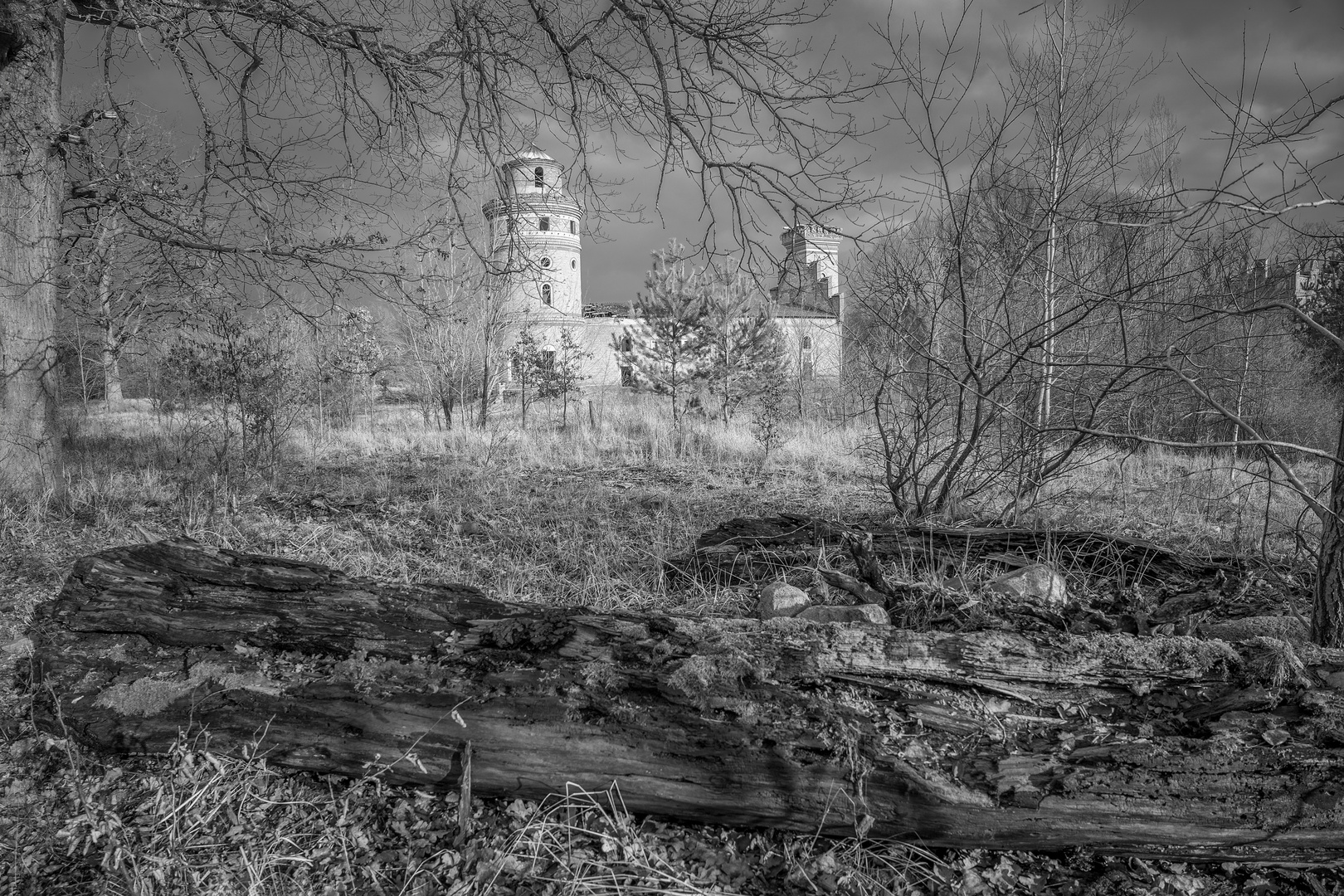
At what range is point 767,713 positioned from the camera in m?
1.68

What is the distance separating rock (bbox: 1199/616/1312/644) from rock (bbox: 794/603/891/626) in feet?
3.49

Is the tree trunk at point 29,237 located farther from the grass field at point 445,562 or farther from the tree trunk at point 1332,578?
the tree trunk at point 1332,578

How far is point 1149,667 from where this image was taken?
71.9 inches

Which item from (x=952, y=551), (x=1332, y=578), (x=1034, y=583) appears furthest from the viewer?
(x=952, y=551)

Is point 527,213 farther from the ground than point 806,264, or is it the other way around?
point 527,213

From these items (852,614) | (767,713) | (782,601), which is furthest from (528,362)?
(767,713)

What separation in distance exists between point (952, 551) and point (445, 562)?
9.14 ft

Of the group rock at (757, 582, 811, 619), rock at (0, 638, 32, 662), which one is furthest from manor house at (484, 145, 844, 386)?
rock at (0, 638, 32, 662)

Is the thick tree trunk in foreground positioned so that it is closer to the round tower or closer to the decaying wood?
the decaying wood

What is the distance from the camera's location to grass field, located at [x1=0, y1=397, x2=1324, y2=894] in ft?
5.00

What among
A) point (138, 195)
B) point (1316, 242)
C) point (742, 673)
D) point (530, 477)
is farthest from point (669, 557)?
point (138, 195)

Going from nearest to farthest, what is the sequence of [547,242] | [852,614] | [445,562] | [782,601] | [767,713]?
[767,713] → [852,614] → [782,601] → [445,562] → [547,242]

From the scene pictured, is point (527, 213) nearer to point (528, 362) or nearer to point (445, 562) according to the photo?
point (445, 562)

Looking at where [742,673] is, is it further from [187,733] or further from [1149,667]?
[187,733]
